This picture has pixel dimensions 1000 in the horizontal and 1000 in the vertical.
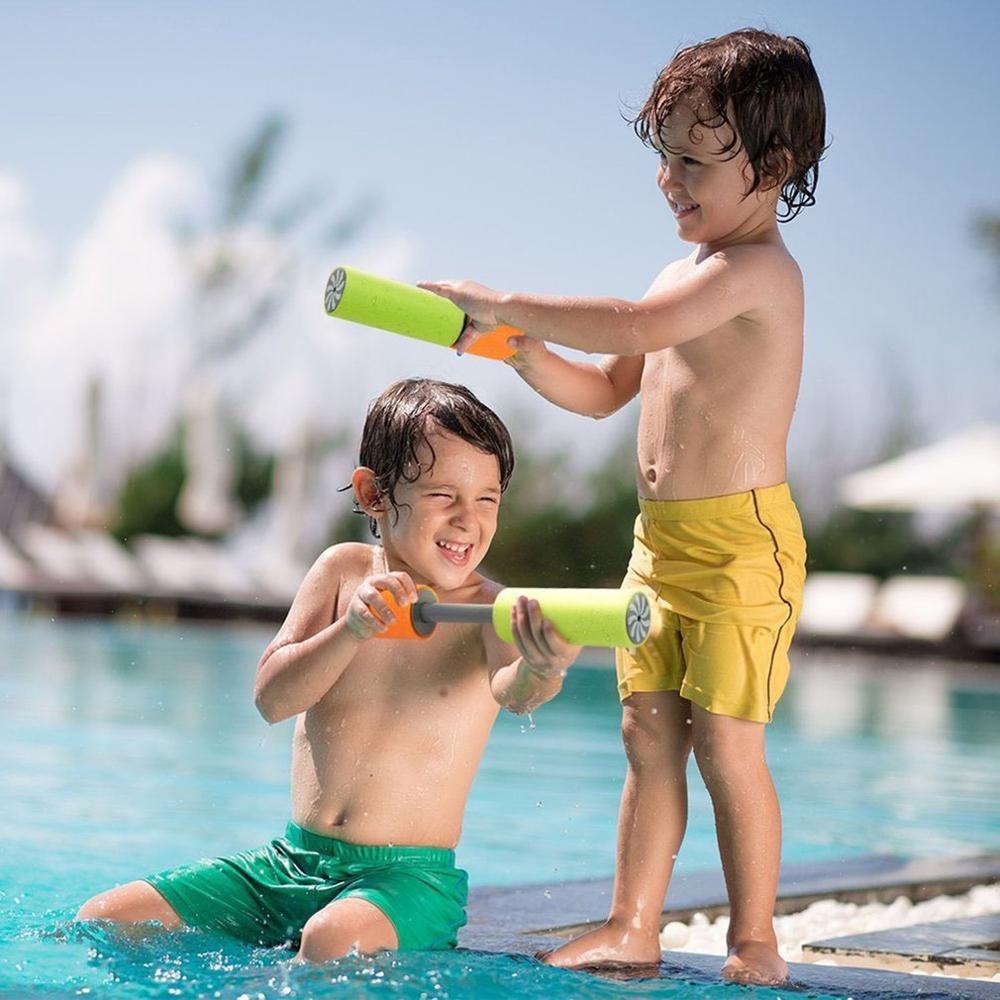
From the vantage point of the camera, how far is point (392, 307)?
2488 mm

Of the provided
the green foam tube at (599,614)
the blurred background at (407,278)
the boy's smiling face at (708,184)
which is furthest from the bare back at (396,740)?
the blurred background at (407,278)

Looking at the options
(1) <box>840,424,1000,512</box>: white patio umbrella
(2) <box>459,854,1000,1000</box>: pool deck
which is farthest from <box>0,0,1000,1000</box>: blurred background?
(2) <box>459,854,1000,1000</box>: pool deck

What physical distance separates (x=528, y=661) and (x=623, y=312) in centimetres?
65

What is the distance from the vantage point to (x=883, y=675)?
1614cm

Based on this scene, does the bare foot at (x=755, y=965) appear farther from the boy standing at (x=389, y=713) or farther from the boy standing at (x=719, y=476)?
the boy standing at (x=389, y=713)

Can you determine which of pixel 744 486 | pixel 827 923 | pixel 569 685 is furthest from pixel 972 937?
pixel 569 685

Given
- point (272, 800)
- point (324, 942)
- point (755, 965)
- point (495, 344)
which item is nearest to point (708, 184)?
point (495, 344)

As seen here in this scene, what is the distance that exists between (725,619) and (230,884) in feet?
3.11

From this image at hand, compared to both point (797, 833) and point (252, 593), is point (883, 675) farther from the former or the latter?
point (252, 593)

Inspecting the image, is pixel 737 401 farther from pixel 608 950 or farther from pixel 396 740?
pixel 608 950

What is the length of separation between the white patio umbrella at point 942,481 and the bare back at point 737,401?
1749cm

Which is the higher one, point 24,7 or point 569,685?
point 24,7

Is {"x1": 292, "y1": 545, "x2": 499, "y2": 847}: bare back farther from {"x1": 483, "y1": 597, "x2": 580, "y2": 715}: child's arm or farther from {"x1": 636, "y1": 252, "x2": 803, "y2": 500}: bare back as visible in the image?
{"x1": 636, "y1": 252, "x2": 803, "y2": 500}: bare back

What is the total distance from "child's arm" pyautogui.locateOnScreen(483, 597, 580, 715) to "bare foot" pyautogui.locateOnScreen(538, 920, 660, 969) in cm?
44
